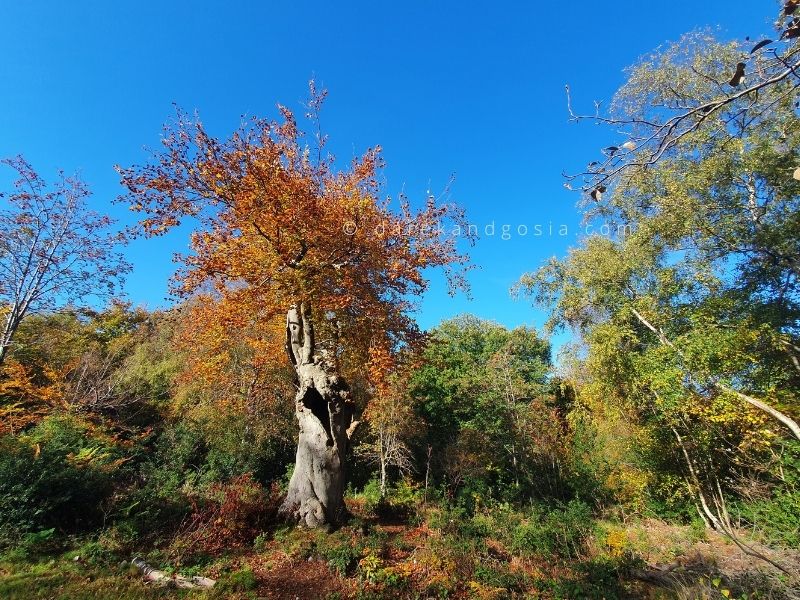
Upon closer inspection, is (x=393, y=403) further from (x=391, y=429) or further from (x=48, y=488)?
(x=48, y=488)

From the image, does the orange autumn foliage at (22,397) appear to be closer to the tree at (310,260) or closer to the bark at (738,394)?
the tree at (310,260)

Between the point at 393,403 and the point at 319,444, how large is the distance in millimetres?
7843

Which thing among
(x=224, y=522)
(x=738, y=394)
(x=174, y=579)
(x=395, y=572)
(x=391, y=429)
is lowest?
(x=395, y=572)

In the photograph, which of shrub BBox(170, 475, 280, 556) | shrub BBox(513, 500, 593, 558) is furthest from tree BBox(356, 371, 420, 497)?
shrub BBox(170, 475, 280, 556)

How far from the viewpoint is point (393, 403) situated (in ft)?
54.0

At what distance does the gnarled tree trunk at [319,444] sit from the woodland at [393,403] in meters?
0.05

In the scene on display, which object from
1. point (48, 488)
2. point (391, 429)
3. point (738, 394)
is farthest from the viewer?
point (391, 429)

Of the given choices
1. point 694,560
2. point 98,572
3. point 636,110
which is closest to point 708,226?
point 636,110

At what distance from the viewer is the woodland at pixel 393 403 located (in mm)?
6430

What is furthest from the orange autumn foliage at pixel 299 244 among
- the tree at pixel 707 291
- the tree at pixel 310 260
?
the tree at pixel 707 291

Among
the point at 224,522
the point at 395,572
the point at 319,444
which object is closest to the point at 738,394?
the point at 395,572

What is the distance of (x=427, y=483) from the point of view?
16.6 metres

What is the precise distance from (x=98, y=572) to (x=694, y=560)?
1253 cm

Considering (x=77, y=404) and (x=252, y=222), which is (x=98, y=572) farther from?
(x=77, y=404)
